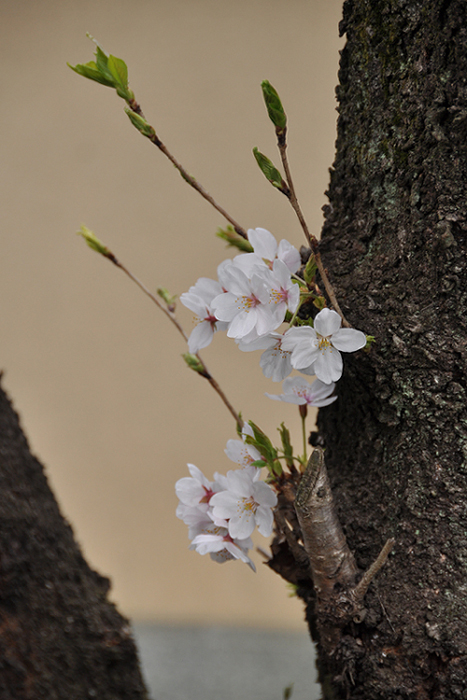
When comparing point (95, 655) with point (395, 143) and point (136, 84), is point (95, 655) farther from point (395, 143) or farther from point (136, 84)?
point (136, 84)

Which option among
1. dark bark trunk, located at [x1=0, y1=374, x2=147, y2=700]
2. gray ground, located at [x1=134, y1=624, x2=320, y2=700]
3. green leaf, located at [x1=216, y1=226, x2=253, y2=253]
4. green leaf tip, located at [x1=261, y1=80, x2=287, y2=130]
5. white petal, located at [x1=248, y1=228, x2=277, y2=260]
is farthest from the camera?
gray ground, located at [x1=134, y1=624, x2=320, y2=700]

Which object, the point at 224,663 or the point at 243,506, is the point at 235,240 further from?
the point at 224,663

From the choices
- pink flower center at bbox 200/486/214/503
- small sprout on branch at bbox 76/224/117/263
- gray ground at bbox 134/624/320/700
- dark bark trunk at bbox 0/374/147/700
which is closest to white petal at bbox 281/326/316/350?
pink flower center at bbox 200/486/214/503

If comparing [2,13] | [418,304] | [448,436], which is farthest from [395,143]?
[2,13]

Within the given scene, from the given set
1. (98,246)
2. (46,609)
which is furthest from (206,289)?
(46,609)

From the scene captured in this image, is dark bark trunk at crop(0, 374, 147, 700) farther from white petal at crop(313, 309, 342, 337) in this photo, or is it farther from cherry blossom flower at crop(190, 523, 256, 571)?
white petal at crop(313, 309, 342, 337)
